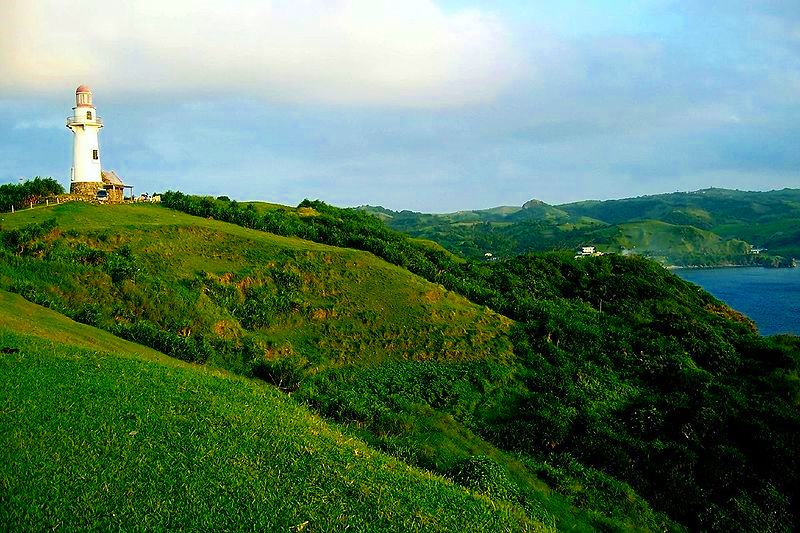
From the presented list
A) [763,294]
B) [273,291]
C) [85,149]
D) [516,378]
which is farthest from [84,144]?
[763,294]

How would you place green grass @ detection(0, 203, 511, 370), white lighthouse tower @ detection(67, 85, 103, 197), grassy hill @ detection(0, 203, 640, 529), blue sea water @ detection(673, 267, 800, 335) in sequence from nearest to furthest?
grassy hill @ detection(0, 203, 640, 529) < green grass @ detection(0, 203, 511, 370) < white lighthouse tower @ detection(67, 85, 103, 197) < blue sea water @ detection(673, 267, 800, 335)

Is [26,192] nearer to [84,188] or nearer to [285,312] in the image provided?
[84,188]

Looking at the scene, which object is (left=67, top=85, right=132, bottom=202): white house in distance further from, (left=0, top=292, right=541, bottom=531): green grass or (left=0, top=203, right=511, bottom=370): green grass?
(left=0, top=292, right=541, bottom=531): green grass

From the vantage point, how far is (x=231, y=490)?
1157 cm

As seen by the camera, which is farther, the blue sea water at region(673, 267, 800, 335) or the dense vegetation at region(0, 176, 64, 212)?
the blue sea water at region(673, 267, 800, 335)

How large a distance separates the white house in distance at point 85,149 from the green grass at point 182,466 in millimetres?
49212

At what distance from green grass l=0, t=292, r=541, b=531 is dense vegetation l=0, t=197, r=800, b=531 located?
589 centimetres

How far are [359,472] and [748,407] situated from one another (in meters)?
27.9

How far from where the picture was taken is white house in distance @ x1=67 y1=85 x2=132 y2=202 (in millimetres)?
59375

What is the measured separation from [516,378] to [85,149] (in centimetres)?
5213

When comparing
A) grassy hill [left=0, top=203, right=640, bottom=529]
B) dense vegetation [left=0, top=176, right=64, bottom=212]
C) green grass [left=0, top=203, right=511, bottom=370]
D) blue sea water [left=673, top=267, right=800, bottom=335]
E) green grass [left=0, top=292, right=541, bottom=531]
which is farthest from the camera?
blue sea water [left=673, top=267, right=800, bottom=335]

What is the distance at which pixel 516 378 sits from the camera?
3675 cm

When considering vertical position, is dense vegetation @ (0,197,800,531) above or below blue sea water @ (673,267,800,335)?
above

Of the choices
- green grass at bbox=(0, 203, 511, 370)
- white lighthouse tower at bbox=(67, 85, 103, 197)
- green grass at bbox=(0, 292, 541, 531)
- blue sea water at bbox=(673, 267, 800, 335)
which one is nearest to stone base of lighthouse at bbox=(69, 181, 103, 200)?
white lighthouse tower at bbox=(67, 85, 103, 197)
